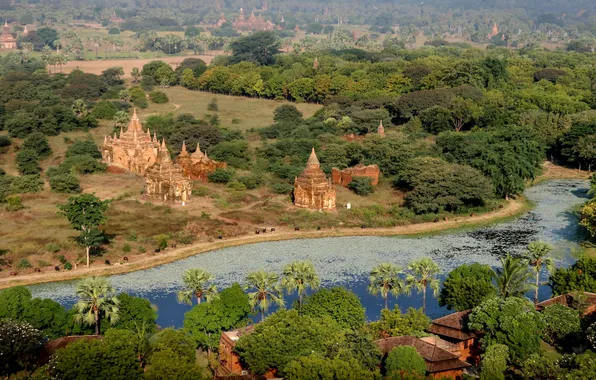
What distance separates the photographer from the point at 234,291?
45438 millimetres

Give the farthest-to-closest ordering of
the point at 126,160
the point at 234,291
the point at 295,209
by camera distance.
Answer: the point at 126,160, the point at 295,209, the point at 234,291

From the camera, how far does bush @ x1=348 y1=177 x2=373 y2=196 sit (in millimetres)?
76750

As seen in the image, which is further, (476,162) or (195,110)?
(195,110)

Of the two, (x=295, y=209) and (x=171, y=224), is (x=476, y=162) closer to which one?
(x=295, y=209)

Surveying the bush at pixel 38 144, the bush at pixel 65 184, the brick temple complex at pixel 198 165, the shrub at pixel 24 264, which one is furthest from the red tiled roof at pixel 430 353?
the bush at pixel 38 144

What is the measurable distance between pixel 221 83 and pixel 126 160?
2334 inches

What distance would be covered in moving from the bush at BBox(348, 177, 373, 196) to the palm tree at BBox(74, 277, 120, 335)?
36879 mm

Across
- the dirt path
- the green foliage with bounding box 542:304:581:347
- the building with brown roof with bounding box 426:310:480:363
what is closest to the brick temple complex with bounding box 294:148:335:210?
the dirt path

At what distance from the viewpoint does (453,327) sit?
4388 centimetres

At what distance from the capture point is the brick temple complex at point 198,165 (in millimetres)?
82000

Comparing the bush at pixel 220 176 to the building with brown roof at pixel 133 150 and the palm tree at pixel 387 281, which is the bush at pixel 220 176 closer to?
the building with brown roof at pixel 133 150

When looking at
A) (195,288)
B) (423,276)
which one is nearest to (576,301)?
(423,276)

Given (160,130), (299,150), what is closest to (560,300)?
(299,150)

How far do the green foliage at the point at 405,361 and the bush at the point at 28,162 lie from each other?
57.9 meters
